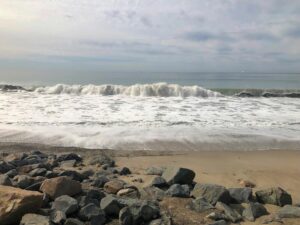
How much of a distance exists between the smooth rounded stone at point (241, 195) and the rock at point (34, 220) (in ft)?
7.43

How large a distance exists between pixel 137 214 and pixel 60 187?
1014mm

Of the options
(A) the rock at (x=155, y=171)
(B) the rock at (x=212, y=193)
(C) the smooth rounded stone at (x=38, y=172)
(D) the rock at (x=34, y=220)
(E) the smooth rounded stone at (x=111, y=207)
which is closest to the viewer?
(D) the rock at (x=34, y=220)

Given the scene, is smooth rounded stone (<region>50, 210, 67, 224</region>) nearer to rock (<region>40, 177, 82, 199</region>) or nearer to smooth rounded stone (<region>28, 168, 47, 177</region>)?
rock (<region>40, 177, 82, 199</region>)

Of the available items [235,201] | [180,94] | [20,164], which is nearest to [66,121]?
[20,164]

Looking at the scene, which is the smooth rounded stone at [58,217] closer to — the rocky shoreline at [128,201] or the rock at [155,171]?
the rocky shoreline at [128,201]

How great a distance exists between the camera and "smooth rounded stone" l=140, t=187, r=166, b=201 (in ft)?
16.1

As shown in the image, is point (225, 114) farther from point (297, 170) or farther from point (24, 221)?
point (24, 221)

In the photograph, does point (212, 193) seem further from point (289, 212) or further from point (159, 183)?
point (289, 212)

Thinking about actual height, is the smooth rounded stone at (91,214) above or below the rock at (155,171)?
above

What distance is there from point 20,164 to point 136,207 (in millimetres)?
2815

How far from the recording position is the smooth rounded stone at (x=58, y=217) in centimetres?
396

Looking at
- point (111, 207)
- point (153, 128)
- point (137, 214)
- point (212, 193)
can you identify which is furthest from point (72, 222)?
point (153, 128)

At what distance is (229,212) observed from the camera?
4523 millimetres

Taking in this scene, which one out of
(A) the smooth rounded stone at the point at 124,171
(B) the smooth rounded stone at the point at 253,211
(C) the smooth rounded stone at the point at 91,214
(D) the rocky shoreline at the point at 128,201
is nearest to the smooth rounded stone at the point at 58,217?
(D) the rocky shoreline at the point at 128,201
